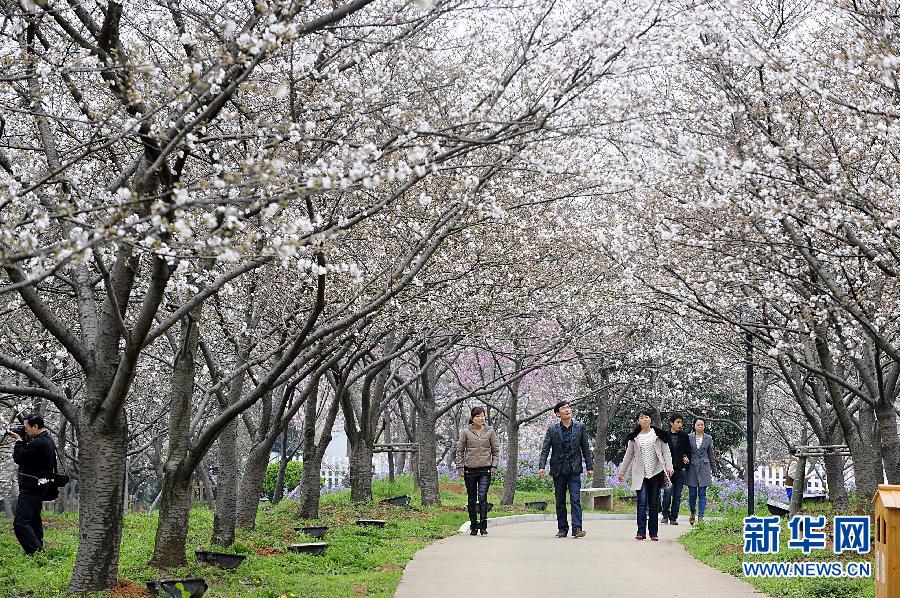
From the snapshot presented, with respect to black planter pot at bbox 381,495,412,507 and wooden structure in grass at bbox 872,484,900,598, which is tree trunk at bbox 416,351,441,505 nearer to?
black planter pot at bbox 381,495,412,507

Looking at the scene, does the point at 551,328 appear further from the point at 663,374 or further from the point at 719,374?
the point at 719,374

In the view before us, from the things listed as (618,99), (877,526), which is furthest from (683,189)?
(877,526)

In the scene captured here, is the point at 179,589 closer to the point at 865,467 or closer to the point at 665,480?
the point at 665,480

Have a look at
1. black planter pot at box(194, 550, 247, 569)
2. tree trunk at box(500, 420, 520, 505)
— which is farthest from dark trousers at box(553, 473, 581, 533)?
tree trunk at box(500, 420, 520, 505)

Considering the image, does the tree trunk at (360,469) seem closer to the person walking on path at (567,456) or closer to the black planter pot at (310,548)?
the person walking on path at (567,456)

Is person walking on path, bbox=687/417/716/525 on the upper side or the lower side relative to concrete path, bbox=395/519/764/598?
upper

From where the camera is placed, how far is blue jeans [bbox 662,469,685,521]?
18.5 m

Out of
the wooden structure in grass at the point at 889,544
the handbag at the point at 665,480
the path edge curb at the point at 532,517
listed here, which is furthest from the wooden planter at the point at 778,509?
the wooden structure in grass at the point at 889,544

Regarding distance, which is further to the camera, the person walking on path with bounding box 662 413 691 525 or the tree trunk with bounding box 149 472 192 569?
the person walking on path with bounding box 662 413 691 525

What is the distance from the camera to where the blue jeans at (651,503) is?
49.2 feet

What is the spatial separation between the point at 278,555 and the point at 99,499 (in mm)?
3717

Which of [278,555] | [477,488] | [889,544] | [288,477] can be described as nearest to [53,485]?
[278,555]

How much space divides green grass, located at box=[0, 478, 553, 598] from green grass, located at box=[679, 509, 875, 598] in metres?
3.48

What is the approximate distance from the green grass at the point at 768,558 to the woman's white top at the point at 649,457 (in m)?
1.01
